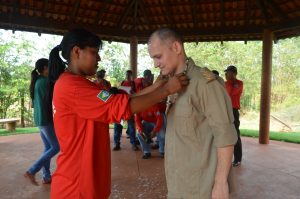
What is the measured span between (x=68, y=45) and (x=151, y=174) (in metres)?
3.64

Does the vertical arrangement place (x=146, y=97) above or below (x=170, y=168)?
above

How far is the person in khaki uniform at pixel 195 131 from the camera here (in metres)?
1.50

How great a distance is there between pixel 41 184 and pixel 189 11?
19.7 feet

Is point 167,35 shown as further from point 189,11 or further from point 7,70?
point 7,70

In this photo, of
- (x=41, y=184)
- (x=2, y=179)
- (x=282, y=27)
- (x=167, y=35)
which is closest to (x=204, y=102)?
(x=167, y=35)

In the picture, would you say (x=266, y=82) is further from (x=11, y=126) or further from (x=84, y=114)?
(x=11, y=126)

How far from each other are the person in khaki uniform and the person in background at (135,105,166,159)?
167 inches

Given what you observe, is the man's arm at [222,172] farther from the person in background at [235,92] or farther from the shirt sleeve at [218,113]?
the person in background at [235,92]

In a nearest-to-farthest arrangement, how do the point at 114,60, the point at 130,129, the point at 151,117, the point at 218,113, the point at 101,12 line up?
the point at 218,113
the point at 151,117
the point at 130,129
the point at 101,12
the point at 114,60

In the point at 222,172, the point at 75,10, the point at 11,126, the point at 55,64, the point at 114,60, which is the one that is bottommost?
the point at 11,126

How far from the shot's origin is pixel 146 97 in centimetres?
164

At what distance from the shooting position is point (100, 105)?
5.33 feet

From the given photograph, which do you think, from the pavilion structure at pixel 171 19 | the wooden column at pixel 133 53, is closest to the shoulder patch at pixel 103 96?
the pavilion structure at pixel 171 19

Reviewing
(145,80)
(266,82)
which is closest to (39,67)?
(145,80)
